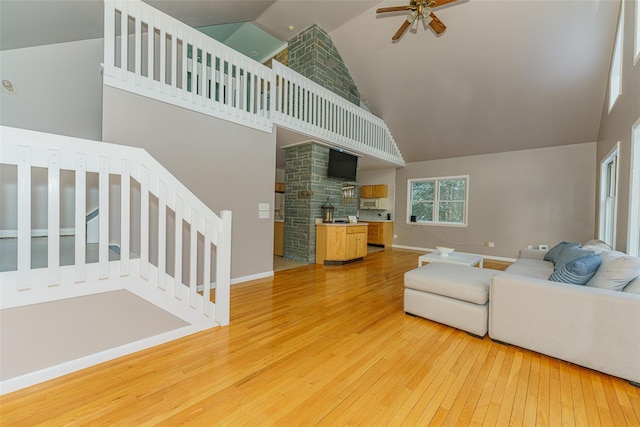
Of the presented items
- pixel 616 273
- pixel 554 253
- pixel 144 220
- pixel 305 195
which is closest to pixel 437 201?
pixel 554 253

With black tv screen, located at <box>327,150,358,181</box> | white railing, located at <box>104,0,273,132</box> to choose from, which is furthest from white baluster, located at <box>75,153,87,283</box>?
black tv screen, located at <box>327,150,358,181</box>

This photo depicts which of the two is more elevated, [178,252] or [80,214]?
[80,214]

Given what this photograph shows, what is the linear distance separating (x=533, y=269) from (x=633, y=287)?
4.17 feet

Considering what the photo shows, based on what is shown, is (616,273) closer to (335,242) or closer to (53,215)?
(335,242)

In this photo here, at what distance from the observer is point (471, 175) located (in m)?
6.36

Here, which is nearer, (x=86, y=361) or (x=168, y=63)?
(x=86, y=361)

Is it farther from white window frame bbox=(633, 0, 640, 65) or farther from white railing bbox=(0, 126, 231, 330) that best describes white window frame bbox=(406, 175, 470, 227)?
white railing bbox=(0, 126, 231, 330)

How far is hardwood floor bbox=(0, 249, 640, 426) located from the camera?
1.33 meters

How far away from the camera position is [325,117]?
16.5ft

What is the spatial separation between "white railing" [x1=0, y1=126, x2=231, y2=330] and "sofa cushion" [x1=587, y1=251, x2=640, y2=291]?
2.99 m

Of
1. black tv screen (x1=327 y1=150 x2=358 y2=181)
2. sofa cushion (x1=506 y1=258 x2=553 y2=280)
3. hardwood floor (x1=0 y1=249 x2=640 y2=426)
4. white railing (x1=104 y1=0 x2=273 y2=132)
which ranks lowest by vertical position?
hardwood floor (x1=0 y1=249 x2=640 y2=426)

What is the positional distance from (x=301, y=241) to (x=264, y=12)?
458 cm

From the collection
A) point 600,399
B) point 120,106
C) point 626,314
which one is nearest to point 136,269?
point 120,106

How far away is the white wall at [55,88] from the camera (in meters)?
3.00
